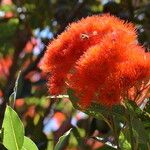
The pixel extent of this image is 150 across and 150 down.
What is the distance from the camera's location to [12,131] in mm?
1781

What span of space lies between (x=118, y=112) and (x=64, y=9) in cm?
157

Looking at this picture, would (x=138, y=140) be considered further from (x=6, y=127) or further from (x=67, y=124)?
(x=67, y=124)

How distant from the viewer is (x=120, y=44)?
164cm

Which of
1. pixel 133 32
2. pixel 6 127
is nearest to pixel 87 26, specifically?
pixel 133 32

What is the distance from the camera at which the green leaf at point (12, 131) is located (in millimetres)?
1763

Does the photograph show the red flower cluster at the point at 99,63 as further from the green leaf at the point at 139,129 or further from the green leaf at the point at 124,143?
the green leaf at the point at 124,143

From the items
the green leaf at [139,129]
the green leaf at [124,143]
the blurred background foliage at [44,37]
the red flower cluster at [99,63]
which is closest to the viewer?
the red flower cluster at [99,63]

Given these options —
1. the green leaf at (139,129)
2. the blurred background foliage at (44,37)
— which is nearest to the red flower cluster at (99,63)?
the green leaf at (139,129)

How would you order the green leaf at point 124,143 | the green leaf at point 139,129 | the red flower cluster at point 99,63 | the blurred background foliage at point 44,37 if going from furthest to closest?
the blurred background foliage at point 44,37 < the green leaf at point 124,143 < the green leaf at point 139,129 < the red flower cluster at point 99,63

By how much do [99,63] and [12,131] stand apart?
13.8 inches

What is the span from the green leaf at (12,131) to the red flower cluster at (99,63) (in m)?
0.13

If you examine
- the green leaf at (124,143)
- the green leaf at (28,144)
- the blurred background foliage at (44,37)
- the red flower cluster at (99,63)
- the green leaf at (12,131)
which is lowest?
the blurred background foliage at (44,37)

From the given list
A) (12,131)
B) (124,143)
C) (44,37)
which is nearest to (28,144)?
(12,131)

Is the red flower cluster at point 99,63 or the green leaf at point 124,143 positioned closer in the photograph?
the red flower cluster at point 99,63
